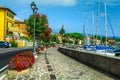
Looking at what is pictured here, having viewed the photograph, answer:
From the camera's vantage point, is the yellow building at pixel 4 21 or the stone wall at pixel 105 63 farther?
the yellow building at pixel 4 21

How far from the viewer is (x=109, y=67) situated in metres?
15.1

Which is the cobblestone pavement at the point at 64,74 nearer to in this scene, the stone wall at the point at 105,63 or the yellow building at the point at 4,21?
the stone wall at the point at 105,63

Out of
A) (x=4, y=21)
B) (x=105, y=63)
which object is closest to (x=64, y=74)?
(x=105, y=63)

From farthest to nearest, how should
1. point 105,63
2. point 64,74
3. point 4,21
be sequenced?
point 4,21, point 105,63, point 64,74

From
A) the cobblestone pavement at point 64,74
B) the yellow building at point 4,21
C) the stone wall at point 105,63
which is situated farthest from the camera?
the yellow building at point 4,21

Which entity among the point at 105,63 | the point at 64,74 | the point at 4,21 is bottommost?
the point at 64,74

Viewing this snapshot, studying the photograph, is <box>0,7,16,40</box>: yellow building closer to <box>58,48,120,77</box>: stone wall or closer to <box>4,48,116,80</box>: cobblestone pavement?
<box>58,48,120,77</box>: stone wall

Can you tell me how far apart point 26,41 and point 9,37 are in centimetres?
2377

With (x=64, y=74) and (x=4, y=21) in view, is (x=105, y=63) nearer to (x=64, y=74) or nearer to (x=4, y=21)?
(x=64, y=74)

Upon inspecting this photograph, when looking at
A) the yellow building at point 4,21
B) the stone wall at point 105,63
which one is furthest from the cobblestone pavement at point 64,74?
the yellow building at point 4,21

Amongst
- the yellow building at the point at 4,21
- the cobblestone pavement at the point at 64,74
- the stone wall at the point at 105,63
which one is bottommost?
the cobblestone pavement at the point at 64,74

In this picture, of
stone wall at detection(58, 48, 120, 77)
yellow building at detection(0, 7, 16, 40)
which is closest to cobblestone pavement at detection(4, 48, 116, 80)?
stone wall at detection(58, 48, 120, 77)

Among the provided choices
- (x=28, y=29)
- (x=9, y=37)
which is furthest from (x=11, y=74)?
(x=9, y=37)

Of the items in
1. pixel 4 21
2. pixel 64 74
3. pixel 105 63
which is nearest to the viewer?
pixel 64 74
